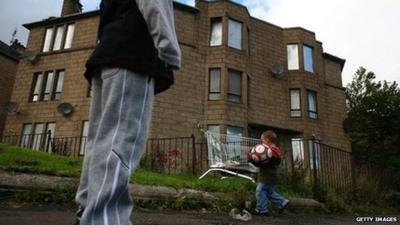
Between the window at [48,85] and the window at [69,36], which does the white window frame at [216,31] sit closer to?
the window at [69,36]

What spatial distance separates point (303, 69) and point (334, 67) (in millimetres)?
3734

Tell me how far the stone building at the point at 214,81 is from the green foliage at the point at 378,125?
4.81 m

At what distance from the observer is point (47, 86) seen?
21562mm

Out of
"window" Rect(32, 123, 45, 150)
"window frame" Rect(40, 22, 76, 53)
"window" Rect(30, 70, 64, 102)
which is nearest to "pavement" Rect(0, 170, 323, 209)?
"window" Rect(32, 123, 45, 150)

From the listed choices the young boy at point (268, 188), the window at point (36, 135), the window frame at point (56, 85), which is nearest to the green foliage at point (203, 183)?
the young boy at point (268, 188)

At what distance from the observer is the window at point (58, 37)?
72.7 feet

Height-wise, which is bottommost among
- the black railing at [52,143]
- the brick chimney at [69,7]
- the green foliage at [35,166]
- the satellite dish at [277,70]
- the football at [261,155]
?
the green foliage at [35,166]

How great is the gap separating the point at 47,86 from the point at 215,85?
9320 millimetres

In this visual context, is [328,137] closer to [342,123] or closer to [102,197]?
[342,123]

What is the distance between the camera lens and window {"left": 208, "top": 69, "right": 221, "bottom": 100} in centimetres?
2017

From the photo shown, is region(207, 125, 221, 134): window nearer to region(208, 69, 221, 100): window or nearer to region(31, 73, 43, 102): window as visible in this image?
region(208, 69, 221, 100): window

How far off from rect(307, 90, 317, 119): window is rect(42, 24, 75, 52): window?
14216mm

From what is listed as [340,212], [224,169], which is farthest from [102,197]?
[340,212]

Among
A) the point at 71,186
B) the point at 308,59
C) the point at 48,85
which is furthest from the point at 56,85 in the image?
the point at 71,186
